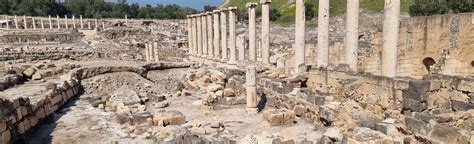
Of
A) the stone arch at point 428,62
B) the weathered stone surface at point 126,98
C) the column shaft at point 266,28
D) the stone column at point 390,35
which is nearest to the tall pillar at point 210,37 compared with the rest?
the column shaft at point 266,28

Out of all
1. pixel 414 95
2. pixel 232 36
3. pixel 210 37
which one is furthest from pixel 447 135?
pixel 210 37

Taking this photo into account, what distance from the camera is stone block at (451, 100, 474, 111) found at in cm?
896

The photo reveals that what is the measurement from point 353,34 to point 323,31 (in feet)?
5.26

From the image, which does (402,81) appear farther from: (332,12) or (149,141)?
(332,12)

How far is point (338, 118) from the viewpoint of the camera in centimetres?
1121

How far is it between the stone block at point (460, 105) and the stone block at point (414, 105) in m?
0.64

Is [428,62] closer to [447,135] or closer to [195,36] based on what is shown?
[447,135]

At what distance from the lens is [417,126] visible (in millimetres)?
8211

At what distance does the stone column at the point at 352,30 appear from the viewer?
15188mm

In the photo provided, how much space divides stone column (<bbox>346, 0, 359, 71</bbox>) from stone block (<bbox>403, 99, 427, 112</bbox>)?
18.0 ft

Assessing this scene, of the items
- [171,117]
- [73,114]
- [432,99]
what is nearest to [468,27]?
[432,99]

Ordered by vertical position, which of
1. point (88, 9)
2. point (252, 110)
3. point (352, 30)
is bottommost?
point (252, 110)

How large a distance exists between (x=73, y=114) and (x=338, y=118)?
364 inches

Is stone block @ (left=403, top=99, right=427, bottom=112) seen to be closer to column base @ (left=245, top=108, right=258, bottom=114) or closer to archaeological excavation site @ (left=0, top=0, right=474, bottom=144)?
archaeological excavation site @ (left=0, top=0, right=474, bottom=144)
